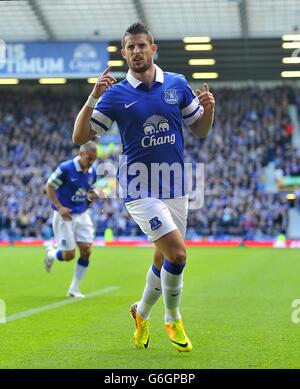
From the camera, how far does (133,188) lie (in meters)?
7.47

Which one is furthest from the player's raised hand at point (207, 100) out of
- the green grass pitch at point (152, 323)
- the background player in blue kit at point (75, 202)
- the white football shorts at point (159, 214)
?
the background player in blue kit at point (75, 202)

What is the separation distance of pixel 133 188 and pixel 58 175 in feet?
19.6

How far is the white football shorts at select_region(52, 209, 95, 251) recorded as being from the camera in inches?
530

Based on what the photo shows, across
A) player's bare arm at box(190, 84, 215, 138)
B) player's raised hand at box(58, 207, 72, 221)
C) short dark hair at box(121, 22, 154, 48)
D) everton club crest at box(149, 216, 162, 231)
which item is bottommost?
player's raised hand at box(58, 207, 72, 221)

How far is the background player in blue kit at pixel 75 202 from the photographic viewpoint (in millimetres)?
13141

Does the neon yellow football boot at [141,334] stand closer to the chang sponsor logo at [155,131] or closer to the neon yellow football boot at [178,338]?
the neon yellow football boot at [178,338]

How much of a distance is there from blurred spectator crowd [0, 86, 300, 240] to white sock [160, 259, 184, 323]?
94.6 ft

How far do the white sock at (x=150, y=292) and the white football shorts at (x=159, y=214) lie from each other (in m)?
0.49

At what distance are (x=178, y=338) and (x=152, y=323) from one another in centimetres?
228

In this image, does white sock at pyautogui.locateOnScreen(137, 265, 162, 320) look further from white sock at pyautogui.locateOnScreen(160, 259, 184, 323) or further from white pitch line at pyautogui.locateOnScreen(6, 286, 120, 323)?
white pitch line at pyautogui.locateOnScreen(6, 286, 120, 323)

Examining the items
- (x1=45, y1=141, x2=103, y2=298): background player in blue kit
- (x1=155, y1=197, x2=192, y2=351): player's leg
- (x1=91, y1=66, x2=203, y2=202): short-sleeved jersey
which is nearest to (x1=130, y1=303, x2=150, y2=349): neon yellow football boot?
(x1=155, y1=197, x2=192, y2=351): player's leg

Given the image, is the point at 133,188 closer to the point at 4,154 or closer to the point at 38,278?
the point at 38,278

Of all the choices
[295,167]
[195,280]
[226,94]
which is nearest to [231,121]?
[226,94]

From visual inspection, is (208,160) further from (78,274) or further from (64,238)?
(78,274)
